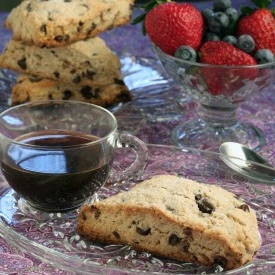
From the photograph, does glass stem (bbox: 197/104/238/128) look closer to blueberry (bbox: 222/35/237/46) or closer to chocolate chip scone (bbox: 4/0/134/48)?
blueberry (bbox: 222/35/237/46)

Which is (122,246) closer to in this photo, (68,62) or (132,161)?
(132,161)

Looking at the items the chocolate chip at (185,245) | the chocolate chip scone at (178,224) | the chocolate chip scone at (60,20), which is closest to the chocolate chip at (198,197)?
the chocolate chip scone at (178,224)

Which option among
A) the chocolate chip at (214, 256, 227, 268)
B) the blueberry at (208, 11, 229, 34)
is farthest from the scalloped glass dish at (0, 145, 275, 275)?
the blueberry at (208, 11, 229, 34)

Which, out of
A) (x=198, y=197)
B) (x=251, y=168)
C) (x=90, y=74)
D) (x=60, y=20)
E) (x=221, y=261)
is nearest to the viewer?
(x=221, y=261)

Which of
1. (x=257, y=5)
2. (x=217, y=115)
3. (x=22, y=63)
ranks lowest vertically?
(x=217, y=115)

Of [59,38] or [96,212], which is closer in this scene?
[96,212]

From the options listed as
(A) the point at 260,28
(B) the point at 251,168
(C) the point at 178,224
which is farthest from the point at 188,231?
(A) the point at 260,28

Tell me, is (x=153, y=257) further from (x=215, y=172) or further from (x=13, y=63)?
(x=13, y=63)

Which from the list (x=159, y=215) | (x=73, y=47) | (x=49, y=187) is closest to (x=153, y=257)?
(x=159, y=215)
